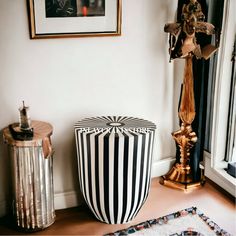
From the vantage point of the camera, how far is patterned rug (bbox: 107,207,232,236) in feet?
7.35

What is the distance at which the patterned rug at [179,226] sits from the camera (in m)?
2.24

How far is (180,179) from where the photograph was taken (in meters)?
2.83

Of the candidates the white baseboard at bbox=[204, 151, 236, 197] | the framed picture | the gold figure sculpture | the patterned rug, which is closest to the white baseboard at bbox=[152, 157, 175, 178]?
the gold figure sculpture

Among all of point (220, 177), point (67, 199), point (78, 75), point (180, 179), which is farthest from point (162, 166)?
point (78, 75)

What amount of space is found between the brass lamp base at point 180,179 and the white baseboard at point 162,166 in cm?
8

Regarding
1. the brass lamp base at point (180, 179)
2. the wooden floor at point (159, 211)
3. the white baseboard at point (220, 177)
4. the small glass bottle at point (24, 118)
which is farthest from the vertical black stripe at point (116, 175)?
the white baseboard at point (220, 177)

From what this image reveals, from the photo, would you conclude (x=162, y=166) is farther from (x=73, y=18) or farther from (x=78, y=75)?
(x=73, y=18)

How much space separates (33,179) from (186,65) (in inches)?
51.4

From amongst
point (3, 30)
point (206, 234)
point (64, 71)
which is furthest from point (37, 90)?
point (206, 234)

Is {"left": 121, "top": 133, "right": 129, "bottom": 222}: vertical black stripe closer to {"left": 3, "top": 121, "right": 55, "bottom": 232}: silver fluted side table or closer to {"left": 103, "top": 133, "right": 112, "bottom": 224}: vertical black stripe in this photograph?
{"left": 103, "top": 133, "right": 112, "bottom": 224}: vertical black stripe

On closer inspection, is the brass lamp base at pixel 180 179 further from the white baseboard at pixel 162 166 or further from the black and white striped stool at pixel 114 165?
the black and white striped stool at pixel 114 165

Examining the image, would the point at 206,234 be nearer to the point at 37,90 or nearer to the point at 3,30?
the point at 37,90

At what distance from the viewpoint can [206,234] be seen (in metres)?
2.22

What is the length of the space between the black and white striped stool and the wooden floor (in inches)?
4.2
